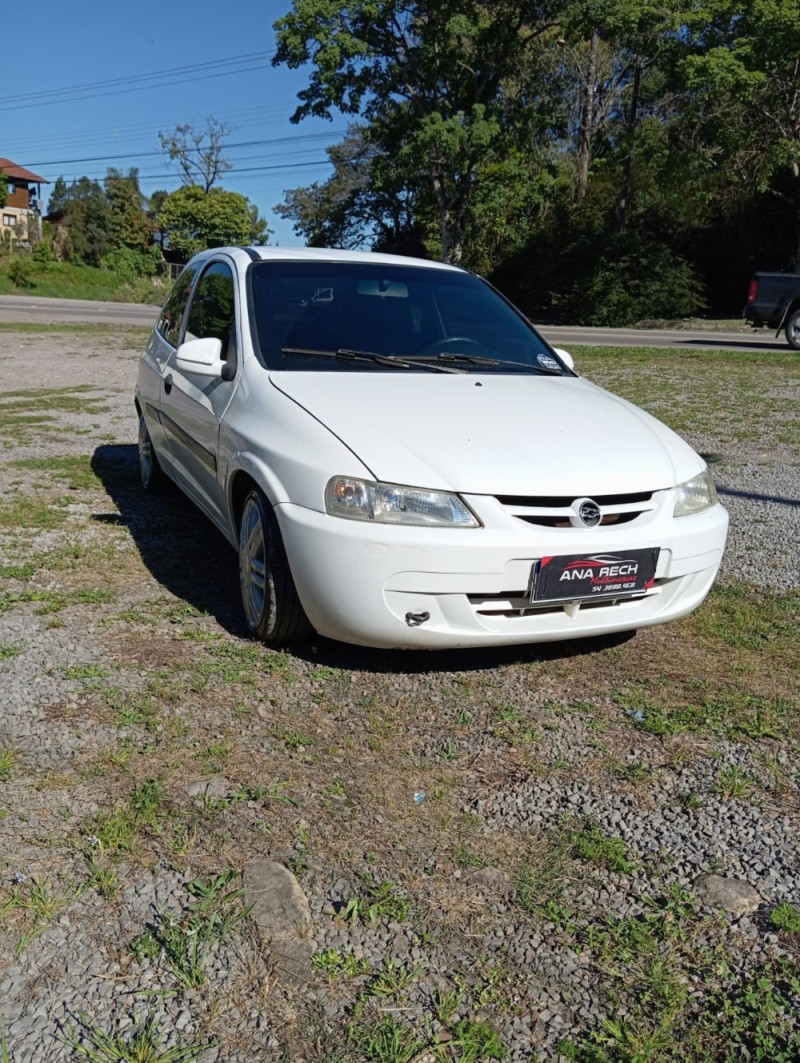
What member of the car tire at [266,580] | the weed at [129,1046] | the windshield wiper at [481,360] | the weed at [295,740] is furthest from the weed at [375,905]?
the windshield wiper at [481,360]

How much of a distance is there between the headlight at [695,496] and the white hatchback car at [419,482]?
1cm

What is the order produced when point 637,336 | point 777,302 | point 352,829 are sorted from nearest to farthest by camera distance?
point 352,829
point 777,302
point 637,336

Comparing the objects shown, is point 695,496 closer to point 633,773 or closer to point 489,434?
point 489,434

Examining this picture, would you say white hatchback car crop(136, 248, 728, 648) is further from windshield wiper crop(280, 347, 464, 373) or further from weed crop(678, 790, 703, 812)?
weed crop(678, 790, 703, 812)

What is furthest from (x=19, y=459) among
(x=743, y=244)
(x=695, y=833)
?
(x=743, y=244)

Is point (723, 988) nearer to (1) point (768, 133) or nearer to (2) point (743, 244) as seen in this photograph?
(1) point (768, 133)

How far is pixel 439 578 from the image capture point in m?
Result: 3.22

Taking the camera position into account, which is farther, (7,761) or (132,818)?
(7,761)

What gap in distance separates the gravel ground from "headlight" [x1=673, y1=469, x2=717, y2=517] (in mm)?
628

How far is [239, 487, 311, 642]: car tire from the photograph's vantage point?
11.6 feet

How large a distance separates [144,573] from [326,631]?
1617 mm

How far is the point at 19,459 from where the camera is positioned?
7.33 meters

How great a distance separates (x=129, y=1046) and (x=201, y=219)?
236 ft

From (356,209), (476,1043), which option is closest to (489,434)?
(476,1043)
